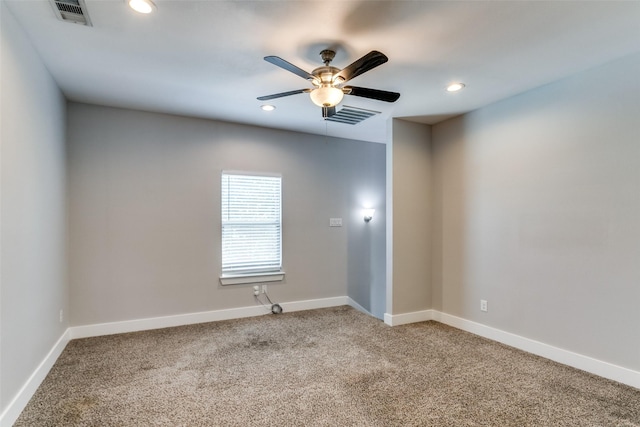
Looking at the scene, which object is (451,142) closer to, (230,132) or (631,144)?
(631,144)

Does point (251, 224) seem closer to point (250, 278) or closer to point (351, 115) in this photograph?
point (250, 278)

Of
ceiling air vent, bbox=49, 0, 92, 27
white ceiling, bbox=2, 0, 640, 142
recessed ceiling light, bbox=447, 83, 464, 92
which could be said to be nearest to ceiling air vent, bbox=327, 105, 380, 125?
white ceiling, bbox=2, 0, 640, 142

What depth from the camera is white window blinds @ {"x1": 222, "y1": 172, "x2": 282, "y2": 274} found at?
4.17 meters

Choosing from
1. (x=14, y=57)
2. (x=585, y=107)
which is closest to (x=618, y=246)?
(x=585, y=107)

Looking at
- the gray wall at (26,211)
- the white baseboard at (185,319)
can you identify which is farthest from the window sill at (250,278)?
the gray wall at (26,211)

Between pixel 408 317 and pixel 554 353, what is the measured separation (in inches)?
57.9

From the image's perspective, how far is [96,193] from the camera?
3.56 meters

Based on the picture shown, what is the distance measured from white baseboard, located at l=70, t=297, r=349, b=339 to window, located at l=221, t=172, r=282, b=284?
1.39 feet

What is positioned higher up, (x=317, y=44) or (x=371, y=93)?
(x=317, y=44)

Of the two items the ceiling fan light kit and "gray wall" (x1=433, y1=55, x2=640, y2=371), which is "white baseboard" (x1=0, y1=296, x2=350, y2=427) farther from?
the ceiling fan light kit

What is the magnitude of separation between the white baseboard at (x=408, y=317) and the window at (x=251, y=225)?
1524 millimetres

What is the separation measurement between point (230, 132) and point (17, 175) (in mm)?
2341

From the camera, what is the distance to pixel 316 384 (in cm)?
247

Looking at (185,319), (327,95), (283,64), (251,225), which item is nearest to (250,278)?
(251,225)
